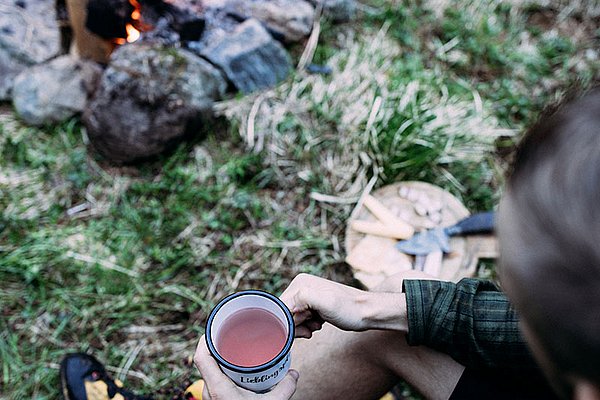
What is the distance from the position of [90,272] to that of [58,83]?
3.76ft

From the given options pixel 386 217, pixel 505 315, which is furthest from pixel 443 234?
pixel 505 315

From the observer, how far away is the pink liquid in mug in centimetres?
133

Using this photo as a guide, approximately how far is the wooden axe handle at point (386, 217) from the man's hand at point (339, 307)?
91 cm

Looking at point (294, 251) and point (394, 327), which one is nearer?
point (394, 327)

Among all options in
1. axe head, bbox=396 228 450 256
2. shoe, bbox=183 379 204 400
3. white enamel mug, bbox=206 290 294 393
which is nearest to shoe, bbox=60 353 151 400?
shoe, bbox=183 379 204 400

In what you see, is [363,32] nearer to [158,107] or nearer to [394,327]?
[158,107]

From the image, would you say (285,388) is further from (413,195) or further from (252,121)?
(252,121)

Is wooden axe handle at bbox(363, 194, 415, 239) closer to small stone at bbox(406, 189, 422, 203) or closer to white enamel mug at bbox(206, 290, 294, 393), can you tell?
small stone at bbox(406, 189, 422, 203)

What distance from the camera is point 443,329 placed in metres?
1.52

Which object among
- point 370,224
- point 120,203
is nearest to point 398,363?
point 370,224

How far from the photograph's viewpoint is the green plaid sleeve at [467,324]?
1.46 meters

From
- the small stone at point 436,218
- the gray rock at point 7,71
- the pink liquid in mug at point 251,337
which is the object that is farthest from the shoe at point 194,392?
the gray rock at point 7,71

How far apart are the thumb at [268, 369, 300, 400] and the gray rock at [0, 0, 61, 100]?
2611 mm

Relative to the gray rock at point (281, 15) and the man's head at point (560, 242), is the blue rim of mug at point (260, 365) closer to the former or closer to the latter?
the man's head at point (560, 242)
